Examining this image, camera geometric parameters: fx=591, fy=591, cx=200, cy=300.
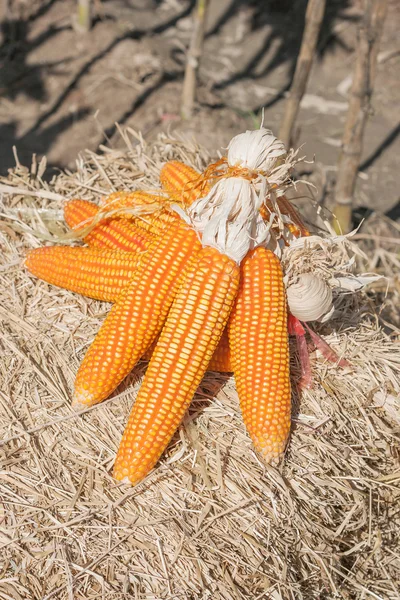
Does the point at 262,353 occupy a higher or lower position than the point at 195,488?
higher

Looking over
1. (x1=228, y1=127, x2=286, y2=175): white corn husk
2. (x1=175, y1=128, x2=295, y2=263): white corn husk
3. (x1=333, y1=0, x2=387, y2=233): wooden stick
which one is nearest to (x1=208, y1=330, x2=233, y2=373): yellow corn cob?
(x1=175, y1=128, x2=295, y2=263): white corn husk

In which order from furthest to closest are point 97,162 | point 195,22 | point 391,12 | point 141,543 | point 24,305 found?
point 391,12 → point 195,22 → point 97,162 → point 24,305 → point 141,543

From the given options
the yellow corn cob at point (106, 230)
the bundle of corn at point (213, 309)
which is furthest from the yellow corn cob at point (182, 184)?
the yellow corn cob at point (106, 230)

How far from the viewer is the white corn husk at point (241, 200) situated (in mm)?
3016

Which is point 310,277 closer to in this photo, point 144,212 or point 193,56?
point 144,212

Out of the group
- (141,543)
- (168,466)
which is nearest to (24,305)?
(168,466)

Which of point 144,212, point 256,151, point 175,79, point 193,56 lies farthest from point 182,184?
point 175,79

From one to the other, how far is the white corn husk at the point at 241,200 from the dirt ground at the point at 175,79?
4855 millimetres

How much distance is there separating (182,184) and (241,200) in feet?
2.62

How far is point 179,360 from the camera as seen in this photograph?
298cm

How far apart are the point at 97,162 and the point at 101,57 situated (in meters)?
7.08

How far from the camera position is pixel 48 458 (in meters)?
3.05

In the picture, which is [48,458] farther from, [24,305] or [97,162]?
[97,162]

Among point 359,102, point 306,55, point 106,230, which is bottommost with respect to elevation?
point 106,230
